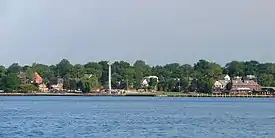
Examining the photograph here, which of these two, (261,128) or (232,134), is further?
(261,128)

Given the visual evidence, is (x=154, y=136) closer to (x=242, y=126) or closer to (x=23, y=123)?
(x=242, y=126)

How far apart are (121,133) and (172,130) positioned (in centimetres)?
424

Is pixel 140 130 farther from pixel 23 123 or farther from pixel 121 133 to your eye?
pixel 23 123

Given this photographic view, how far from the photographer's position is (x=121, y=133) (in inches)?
1847

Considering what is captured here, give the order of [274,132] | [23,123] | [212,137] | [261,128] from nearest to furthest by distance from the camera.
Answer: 1. [212,137]
2. [274,132]
3. [261,128]
4. [23,123]

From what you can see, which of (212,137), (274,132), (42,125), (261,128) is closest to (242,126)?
(261,128)

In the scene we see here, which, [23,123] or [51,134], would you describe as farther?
[23,123]

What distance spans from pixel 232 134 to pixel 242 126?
27.3ft

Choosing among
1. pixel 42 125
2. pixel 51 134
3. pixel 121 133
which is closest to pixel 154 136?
pixel 121 133

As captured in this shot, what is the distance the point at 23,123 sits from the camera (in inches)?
2248

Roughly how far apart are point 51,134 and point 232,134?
37.9 feet

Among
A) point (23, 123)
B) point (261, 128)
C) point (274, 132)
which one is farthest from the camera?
point (23, 123)

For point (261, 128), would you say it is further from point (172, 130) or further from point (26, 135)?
point (26, 135)

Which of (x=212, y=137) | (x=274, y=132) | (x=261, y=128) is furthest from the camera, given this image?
(x=261, y=128)
